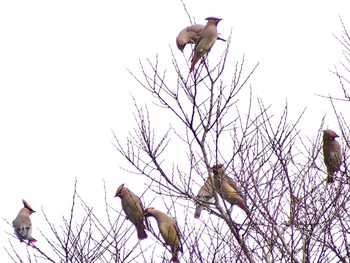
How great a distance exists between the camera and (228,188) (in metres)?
7.36

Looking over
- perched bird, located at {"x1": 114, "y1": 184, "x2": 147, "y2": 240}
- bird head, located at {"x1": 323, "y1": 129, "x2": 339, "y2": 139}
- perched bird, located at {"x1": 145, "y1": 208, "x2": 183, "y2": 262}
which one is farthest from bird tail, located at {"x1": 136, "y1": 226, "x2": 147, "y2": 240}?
bird head, located at {"x1": 323, "y1": 129, "x2": 339, "y2": 139}

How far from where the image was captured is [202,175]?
7168mm

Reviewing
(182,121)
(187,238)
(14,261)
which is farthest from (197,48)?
(14,261)

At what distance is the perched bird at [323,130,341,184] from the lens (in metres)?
7.61

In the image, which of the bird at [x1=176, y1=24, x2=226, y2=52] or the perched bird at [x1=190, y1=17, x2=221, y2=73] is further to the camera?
the bird at [x1=176, y1=24, x2=226, y2=52]

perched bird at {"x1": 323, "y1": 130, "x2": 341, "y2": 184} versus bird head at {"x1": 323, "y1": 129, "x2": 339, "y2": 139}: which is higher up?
bird head at {"x1": 323, "y1": 129, "x2": 339, "y2": 139}

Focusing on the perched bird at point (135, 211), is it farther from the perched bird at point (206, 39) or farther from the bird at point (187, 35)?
the bird at point (187, 35)

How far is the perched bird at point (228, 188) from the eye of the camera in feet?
23.1

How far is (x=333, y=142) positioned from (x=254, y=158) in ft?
6.89

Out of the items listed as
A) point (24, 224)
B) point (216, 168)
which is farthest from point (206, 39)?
point (24, 224)

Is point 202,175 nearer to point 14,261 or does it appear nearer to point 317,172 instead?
point 317,172

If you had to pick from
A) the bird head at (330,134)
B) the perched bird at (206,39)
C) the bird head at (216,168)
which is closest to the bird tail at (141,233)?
the bird head at (216,168)

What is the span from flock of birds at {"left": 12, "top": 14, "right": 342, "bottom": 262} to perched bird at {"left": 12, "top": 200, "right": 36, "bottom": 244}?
0.02 m

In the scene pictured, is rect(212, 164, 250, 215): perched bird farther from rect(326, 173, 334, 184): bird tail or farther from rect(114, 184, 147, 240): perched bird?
rect(114, 184, 147, 240): perched bird
